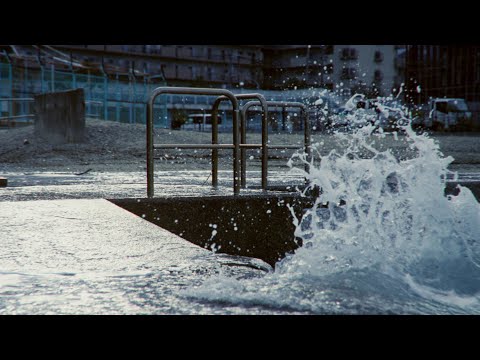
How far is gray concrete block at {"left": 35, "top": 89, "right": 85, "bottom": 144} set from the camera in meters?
16.7

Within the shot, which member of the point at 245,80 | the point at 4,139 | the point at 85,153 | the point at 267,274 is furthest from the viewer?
the point at 245,80

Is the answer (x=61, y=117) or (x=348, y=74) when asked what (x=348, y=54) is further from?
(x=61, y=117)

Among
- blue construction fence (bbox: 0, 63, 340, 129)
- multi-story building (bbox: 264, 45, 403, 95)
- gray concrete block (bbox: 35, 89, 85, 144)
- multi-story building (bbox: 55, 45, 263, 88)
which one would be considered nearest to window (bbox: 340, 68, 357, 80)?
multi-story building (bbox: 264, 45, 403, 95)

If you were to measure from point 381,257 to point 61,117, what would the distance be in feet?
47.1

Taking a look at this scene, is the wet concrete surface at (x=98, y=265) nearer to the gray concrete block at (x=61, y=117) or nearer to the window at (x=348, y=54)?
the gray concrete block at (x=61, y=117)

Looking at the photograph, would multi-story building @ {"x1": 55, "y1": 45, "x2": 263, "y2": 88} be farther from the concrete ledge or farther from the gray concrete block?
the concrete ledge

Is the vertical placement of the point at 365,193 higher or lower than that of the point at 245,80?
lower

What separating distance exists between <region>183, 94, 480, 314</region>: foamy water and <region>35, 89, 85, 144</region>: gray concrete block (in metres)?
11.2

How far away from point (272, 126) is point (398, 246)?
163 ft

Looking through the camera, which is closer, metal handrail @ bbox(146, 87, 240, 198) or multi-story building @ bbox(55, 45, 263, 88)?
metal handrail @ bbox(146, 87, 240, 198)
